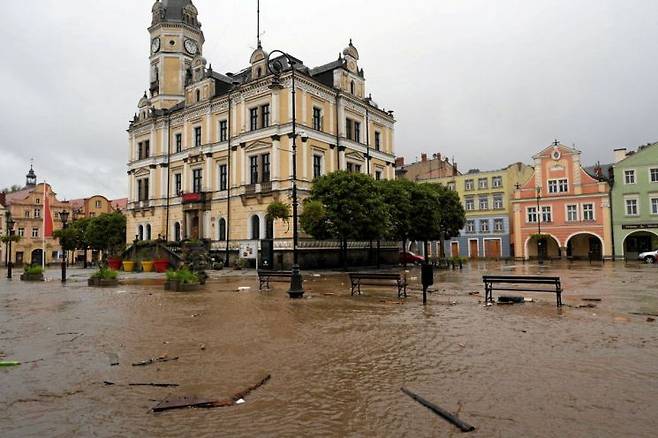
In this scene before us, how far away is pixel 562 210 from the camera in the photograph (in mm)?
52875

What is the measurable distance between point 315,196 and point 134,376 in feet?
85.0

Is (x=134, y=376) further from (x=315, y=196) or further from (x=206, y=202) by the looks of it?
(x=206, y=202)

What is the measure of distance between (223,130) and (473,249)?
38.1 m

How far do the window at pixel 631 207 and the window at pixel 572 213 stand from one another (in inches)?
193

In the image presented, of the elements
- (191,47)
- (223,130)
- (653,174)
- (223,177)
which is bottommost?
(223,177)

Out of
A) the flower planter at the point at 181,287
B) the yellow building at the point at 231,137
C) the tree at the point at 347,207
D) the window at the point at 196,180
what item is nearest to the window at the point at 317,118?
the yellow building at the point at 231,137

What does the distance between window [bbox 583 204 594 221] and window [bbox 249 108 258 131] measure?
37.9 meters

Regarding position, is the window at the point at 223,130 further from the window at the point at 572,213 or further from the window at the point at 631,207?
the window at the point at 631,207

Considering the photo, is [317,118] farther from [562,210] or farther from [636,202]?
[636,202]

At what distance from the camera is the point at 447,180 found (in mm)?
64750

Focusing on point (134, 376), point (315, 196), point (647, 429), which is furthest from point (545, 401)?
point (315, 196)

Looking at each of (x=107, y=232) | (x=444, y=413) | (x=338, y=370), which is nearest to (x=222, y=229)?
(x=107, y=232)

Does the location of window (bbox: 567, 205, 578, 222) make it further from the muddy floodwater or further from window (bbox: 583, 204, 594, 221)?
the muddy floodwater

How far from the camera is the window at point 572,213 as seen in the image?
52344 millimetres
